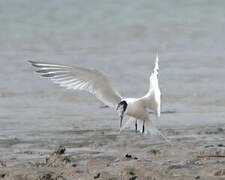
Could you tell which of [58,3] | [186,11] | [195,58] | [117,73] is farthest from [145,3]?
[117,73]

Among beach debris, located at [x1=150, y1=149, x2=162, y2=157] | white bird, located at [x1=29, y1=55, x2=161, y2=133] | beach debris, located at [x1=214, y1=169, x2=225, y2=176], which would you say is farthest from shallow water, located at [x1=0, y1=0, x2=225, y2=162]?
beach debris, located at [x1=214, y1=169, x2=225, y2=176]

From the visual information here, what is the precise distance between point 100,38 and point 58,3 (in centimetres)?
567

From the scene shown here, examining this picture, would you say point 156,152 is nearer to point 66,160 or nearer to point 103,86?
point 66,160

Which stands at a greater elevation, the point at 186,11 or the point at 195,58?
the point at 186,11

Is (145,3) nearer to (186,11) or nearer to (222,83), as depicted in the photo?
(186,11)

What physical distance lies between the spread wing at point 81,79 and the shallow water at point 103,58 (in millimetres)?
516

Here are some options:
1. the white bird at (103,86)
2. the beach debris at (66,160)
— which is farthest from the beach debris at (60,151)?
the white bird at (103,86)

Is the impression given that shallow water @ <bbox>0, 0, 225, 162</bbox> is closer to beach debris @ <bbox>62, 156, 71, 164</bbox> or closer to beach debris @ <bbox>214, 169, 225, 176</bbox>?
beach debris @ <bbox>62, 156, 71, 164</bbox>

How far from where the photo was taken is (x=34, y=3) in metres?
21.1

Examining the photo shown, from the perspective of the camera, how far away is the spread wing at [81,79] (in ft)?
21.1

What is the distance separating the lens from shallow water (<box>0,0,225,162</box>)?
794 centimetres

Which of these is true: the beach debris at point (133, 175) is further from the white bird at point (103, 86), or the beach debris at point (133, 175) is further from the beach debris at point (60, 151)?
the white bird at point (103, 86)

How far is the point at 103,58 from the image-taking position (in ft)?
44.4

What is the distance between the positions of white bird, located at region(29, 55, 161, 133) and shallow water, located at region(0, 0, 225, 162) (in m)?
0.49
